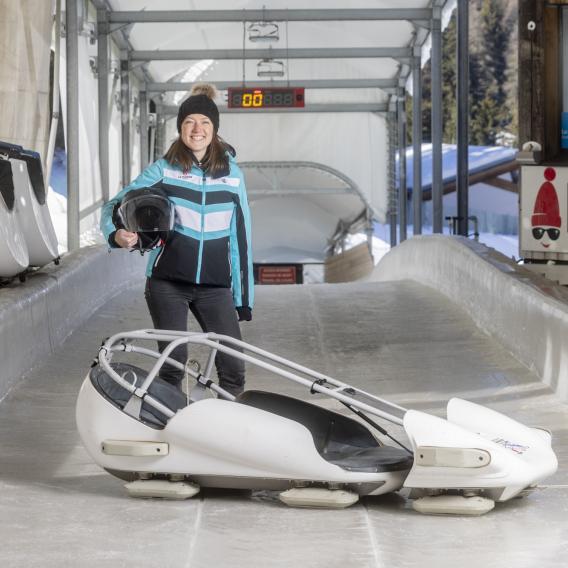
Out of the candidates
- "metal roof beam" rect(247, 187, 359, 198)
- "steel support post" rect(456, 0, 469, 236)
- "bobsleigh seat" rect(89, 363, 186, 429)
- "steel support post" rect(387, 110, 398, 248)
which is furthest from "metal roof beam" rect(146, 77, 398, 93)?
"bobsleigh seat" rect(89, 363, 186, 429)

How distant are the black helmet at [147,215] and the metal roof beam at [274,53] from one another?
64.2 ft

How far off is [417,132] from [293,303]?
13.6m

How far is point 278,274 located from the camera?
38.3m

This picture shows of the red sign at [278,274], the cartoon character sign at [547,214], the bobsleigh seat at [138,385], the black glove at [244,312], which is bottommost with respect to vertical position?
the red sign at [278,274]

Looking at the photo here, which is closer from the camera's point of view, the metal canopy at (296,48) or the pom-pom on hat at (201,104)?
the pom-pom on hat at (201,104)

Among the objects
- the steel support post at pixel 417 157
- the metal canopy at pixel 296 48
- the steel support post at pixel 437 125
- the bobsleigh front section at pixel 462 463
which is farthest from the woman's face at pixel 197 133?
the steel support post at pixel 417 157

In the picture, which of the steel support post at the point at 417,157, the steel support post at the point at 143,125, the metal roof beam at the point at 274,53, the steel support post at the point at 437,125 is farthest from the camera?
the steel support post at the point at 143,125

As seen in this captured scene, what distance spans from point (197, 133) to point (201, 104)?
120 millimetres

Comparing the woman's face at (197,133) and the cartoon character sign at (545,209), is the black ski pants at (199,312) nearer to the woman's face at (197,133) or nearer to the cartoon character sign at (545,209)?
the woman's face at (197,133)

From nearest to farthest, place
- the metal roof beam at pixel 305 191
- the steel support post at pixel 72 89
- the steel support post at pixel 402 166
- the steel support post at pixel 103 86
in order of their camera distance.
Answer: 1. the steel support post at pixel 72 89
2. the steel support post at pixel 103 86
3. the steel support post at pixel 402 166
4. the metal roof beam at pixel 305 191

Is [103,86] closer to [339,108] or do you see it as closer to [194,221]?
[339,108]

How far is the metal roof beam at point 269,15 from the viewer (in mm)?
20766

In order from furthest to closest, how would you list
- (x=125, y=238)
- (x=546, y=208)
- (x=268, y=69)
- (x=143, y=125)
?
(x=143, y=125) → (x=268, y=69) → (x=546, y=208) → (x=125, y=238)

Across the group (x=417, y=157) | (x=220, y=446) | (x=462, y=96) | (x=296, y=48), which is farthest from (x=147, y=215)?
(x=296, y=48)
